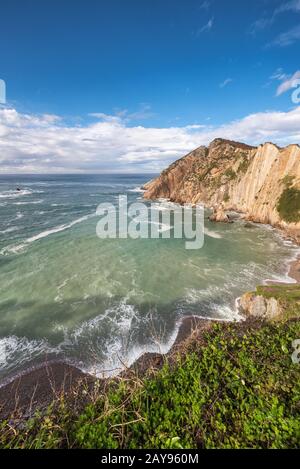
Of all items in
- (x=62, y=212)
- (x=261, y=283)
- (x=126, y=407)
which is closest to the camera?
(x=126, y=407)

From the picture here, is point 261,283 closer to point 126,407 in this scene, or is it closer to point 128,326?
point 128,326

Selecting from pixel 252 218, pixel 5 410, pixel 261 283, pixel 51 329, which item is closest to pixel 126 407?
pixel 5 410

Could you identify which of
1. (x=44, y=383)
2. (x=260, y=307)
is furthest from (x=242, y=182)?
(x=44, y=383)

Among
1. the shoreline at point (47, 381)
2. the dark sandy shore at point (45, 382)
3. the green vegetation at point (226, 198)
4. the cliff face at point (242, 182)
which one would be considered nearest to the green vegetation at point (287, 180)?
the cliff face at point (242, 182)

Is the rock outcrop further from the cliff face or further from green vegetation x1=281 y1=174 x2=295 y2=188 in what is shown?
green vegetation x1=281 y1=174 x2=295 y2=188

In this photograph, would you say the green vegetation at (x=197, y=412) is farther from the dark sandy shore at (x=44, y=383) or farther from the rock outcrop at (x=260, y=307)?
the rock outcrop at (x=260, y=307)

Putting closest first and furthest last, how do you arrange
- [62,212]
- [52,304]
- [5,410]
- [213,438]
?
[213,438], [5,410], [52,304], [62,212]

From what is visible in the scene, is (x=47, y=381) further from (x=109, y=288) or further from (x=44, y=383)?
(x=109, y=288)
